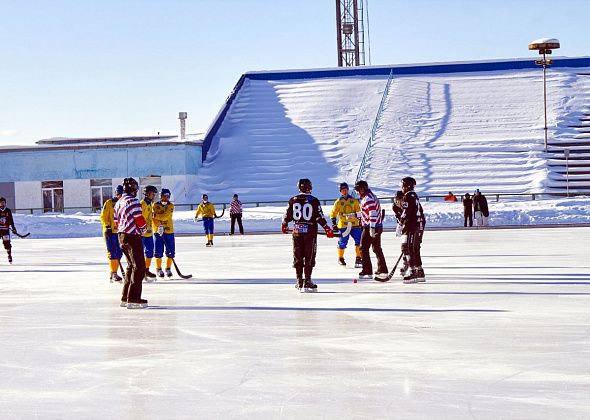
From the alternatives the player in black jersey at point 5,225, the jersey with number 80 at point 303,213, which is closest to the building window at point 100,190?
the player in black jersey at point 5,225

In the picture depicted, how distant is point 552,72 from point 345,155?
1535 cm

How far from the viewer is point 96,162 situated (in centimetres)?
4959

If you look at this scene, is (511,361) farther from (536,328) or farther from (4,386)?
(4,386)

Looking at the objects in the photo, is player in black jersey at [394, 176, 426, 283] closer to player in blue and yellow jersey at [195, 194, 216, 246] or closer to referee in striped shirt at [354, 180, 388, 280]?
referee in striped shirt at [354, 180, 388, 280]

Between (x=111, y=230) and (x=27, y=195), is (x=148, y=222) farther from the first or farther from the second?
(x=27, y=195)

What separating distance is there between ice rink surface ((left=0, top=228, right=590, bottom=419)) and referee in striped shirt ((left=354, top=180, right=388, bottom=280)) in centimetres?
46

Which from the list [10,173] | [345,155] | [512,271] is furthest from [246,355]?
[10,173]

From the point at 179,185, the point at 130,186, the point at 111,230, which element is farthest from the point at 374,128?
the point at 130,186

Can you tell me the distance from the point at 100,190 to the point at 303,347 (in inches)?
1653

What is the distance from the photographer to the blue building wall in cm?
4888

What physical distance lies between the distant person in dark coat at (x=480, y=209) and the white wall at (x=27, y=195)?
924 inches

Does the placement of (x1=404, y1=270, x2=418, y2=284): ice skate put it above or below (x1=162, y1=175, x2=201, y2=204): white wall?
below

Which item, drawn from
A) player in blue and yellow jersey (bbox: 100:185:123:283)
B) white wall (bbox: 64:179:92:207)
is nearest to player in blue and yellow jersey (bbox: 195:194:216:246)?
player in blue and yellow jersey (bbox: 100:185:123:283)

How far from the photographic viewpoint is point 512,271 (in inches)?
650
